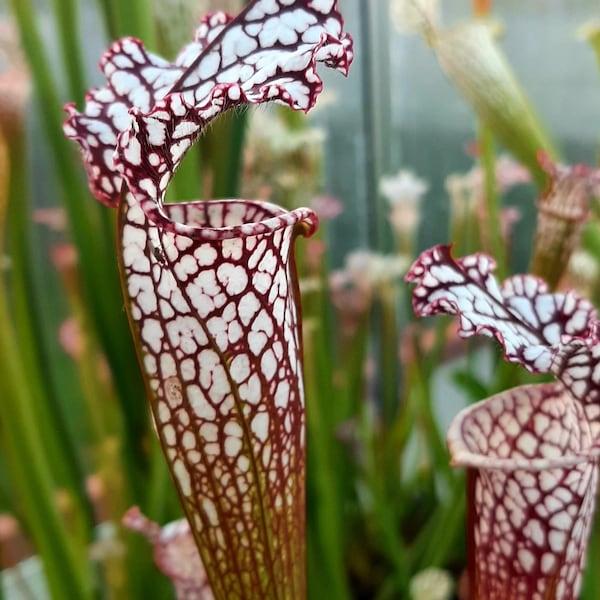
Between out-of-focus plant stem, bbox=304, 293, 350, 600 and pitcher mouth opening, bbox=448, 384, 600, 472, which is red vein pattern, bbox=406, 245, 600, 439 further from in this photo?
out-of-focus plant stem, bbox=304, 293, 350, 600

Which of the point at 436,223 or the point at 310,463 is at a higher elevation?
the point at 436,223

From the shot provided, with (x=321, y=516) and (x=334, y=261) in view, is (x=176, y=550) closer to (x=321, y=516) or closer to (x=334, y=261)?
(x=321, y=516)

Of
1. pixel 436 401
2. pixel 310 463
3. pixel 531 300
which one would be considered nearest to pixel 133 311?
pixel 531 300

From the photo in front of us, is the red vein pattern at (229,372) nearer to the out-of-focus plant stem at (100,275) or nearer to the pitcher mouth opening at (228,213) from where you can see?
the pitcher mouth opening at (228,213)

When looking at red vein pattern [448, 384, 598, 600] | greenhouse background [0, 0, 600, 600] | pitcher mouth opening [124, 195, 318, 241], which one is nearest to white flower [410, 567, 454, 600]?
greenhouse background [0, 0, 600, 600]

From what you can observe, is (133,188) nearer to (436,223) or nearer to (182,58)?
(182,58)
